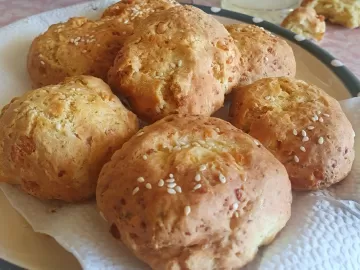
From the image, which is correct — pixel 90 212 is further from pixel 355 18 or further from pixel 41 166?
pixel 355 18

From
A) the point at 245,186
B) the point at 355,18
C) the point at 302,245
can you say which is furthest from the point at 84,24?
the point at 355,18

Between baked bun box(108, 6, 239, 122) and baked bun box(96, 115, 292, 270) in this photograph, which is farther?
baked bun box(108, 6, 239, 122)

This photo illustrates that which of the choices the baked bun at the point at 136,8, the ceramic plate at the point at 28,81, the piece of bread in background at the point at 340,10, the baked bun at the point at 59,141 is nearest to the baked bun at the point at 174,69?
the baked bun at the point at 59,141

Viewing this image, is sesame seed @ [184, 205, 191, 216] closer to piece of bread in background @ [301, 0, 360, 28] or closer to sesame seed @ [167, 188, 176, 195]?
sesame seed @ [167, 188, 176, 195]

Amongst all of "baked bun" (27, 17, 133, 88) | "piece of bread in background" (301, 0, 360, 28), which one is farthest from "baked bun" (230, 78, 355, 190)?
"piece of bread in background" (301, 0, 360, 28)

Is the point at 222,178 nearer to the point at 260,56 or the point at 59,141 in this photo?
the point at 59,141

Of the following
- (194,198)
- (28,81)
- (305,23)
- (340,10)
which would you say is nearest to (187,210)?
(194,198)
